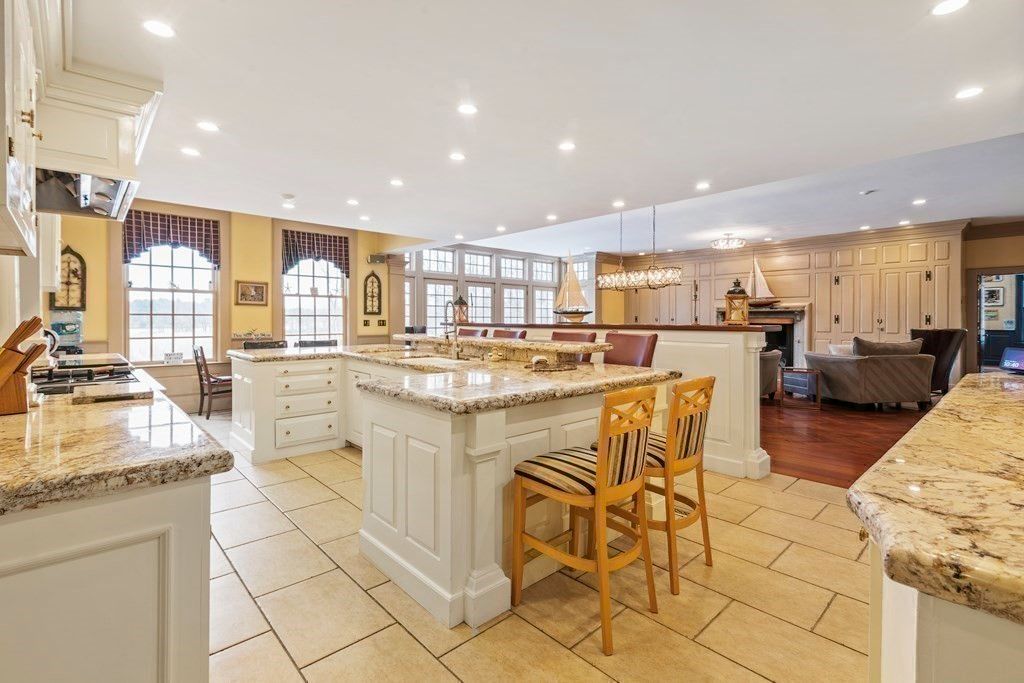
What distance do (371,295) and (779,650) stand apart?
744 centimetres

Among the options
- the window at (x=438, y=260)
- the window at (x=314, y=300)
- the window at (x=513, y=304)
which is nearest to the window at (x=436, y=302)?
the window at (x=438, y=260)

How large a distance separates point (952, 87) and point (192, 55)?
4.09 metres

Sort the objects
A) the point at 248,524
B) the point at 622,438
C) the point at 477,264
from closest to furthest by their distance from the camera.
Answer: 1. the point at 622,438
2. the point at 248,524
3. the point at 477,264

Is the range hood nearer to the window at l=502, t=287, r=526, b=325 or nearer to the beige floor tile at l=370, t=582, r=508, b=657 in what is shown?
the beige floor tile at l=370, t=582, r=508, b=657

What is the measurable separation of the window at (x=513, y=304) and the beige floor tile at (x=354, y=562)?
8.11 metres

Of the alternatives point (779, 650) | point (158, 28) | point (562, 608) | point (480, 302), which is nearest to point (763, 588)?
point (779, 650)

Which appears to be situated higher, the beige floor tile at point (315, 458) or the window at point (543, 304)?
the window at point (543, 304)

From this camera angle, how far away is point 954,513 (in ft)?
1.99

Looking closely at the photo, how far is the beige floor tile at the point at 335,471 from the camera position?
3551 millimetres

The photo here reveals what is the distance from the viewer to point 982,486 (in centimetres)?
70

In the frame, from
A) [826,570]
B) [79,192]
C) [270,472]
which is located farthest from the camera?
[270,472]

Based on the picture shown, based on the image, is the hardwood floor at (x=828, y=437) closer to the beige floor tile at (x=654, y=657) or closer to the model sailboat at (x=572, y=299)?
the beige floor tile at (x=654, y=657)

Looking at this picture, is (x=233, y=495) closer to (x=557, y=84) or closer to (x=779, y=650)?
(x=779, y=650)

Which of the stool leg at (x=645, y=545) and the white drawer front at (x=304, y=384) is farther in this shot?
the white drawer front at (x=304, y=384)
